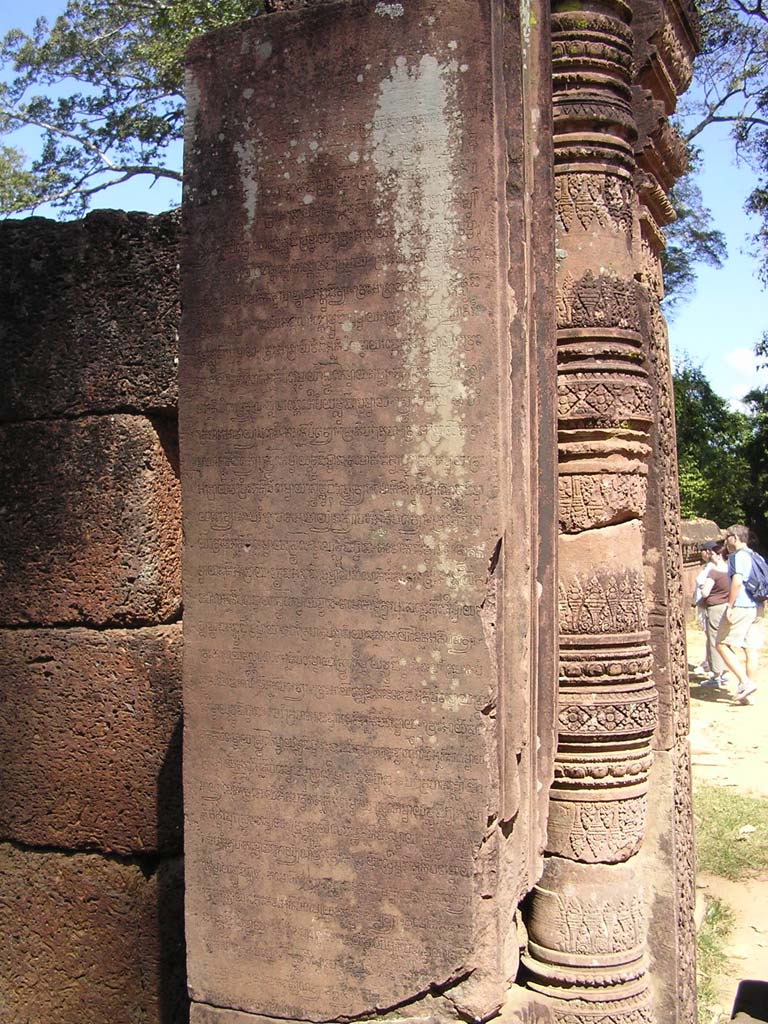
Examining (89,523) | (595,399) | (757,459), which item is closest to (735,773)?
(595,399)

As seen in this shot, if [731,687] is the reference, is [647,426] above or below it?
above

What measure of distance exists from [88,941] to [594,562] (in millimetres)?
1949

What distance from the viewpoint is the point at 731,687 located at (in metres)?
11.6

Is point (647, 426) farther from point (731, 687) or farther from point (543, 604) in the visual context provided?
point (731, 687)

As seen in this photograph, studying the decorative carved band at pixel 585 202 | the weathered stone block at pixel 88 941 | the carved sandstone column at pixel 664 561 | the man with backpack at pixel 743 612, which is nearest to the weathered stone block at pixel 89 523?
the weathered stone block at pixel 88 941

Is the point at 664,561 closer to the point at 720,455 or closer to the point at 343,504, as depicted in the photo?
the point at 343,504

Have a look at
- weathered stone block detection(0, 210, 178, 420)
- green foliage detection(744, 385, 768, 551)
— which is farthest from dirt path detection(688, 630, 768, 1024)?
green foliage detection(744, 385, 768, 551)

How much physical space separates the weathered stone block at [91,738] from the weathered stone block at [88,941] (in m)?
0.09

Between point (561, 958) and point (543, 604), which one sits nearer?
point (543, 604)

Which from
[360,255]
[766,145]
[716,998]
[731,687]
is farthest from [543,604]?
[766,145]

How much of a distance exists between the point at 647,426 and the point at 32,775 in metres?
2.20

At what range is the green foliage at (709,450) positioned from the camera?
19891 mm

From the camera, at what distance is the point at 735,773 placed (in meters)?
7.66

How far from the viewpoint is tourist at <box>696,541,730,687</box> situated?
1109 centimetres
